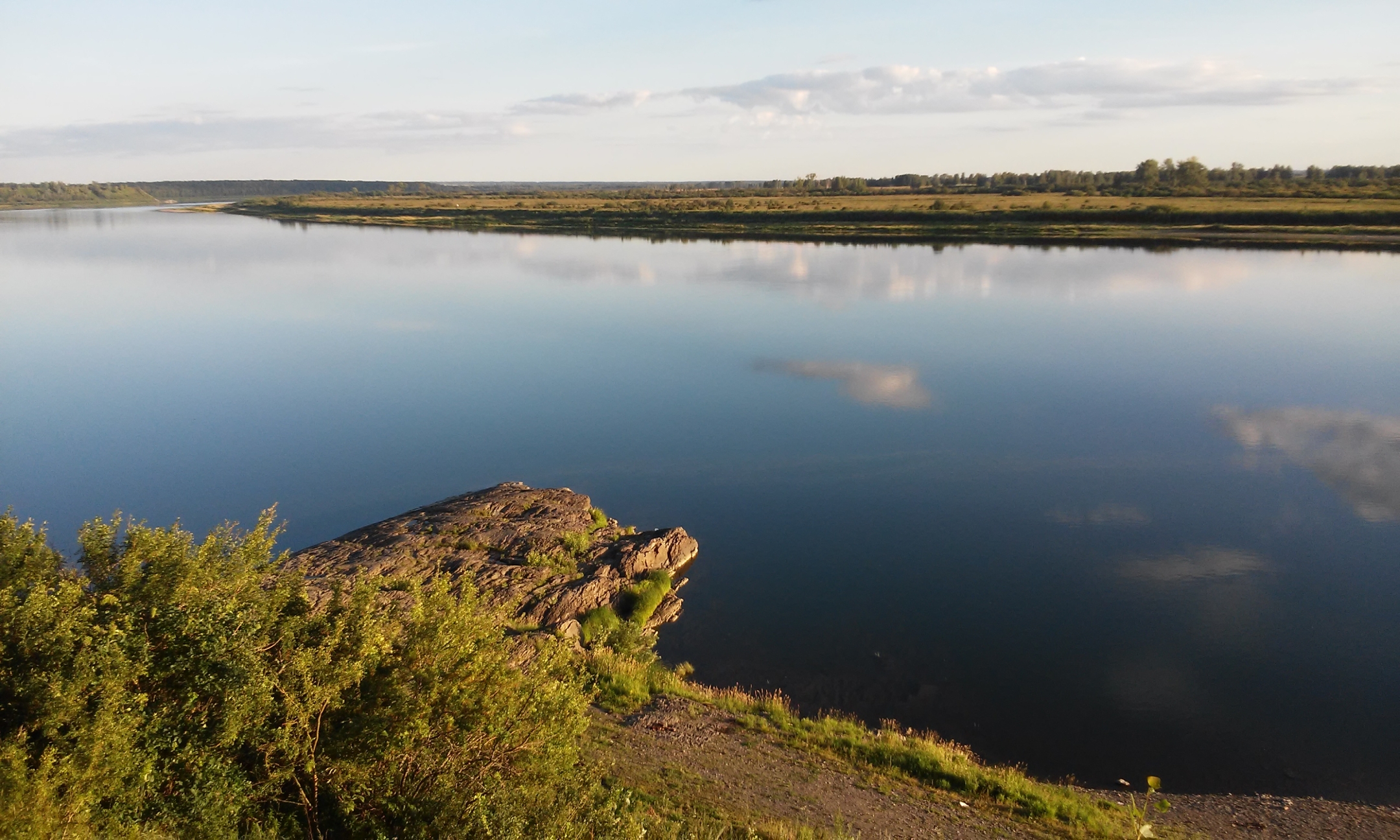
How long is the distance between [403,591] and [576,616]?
292 centimetres

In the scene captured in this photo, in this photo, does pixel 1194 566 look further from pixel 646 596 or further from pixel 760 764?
pixel 646 596

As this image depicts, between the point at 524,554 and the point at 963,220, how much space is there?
71379 millimetres

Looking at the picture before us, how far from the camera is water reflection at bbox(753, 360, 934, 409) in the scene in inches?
951

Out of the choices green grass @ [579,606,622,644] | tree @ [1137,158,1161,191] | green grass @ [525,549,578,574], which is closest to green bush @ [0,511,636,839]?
green grass @ [579,606,622,644]

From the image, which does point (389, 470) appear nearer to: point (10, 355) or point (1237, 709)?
point (1237, 709)

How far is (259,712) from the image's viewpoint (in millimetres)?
5949

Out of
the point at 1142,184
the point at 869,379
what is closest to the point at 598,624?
the point at 869,379

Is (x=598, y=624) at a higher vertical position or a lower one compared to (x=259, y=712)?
lower

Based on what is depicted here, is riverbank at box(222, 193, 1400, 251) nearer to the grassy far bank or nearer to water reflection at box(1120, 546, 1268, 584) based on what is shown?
water reflection at box(1120, 546, 1268, 584)

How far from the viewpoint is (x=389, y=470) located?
782 inches

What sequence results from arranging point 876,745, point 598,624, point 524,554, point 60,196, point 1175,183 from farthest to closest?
point 60,196
point 1175,183
point 524,554
point 598,624
point 876,745

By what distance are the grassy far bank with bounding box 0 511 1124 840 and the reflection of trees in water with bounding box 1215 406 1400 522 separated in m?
16.8

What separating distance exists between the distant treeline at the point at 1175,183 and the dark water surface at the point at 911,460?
2259 inches

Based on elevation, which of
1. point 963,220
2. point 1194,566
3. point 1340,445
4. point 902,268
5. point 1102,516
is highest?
point 963,220
